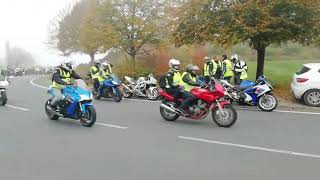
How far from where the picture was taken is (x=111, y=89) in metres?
17.6

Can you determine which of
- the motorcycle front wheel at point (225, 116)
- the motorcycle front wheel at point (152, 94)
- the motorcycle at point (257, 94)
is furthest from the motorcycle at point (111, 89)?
the motorcycle front wheel at point (225, 116)

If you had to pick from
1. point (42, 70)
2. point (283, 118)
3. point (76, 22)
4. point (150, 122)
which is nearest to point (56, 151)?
point (150, 122)

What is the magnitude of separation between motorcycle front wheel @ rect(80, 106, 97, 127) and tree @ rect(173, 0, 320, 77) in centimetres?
982

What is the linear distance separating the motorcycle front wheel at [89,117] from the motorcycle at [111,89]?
244 inches

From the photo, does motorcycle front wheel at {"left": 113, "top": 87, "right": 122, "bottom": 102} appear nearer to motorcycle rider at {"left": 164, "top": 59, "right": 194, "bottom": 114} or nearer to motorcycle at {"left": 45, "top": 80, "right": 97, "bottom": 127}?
motorcycle at {"left": 45, "top": 80, "right": 97, "bottom": 127}

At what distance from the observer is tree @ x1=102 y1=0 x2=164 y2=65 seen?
2791 centimetres

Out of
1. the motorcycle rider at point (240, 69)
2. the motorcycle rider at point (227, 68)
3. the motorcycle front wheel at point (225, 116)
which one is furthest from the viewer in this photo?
the motorcycle rider at point (227, 68)

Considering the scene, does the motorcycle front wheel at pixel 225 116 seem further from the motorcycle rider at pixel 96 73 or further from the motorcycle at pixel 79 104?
the motorcycle rider at pixel 96 73

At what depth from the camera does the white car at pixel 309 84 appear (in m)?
14.1

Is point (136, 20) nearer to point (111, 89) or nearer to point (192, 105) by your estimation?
point (111, 89)

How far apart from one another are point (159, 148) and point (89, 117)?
121 inches

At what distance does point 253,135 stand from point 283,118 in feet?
9.44

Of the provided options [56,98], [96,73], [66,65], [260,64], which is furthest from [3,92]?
[260,64]

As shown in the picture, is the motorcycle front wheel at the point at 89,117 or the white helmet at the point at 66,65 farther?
the white helmet at the point at 66,65
